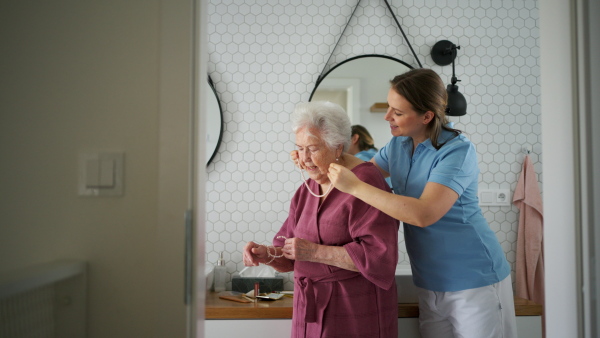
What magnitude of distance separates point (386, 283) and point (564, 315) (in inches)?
21.8

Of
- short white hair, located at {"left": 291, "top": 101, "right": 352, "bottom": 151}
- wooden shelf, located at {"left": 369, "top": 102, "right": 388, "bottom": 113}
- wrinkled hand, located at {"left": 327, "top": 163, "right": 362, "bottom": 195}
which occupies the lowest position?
wrinkled hand, located at {"left": 327, "top": 163, "right": 362, "bottom": 195}

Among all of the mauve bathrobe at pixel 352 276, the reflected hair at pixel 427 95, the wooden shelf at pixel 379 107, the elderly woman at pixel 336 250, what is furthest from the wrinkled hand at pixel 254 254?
the wooden shelf at pixel 379 107

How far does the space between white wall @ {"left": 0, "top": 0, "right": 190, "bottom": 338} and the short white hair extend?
73 centimetres

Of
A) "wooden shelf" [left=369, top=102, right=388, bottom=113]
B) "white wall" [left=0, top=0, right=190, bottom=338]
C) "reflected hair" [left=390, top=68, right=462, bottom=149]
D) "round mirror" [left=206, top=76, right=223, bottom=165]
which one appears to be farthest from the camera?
"wooden shelf" [left=369, top=102, right=388, bottom=113]

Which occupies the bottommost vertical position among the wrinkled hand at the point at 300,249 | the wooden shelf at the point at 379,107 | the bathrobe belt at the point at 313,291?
the bathrobe belt at the point at 313,291

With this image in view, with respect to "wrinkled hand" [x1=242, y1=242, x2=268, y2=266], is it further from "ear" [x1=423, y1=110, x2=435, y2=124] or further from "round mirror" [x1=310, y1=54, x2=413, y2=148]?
"round mirror" [x1=310, y1=54, x2=413, y2=148]

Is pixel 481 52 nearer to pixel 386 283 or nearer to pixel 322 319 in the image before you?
pixel 386 283

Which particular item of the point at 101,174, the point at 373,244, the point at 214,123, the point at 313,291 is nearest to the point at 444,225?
the point at 373,244

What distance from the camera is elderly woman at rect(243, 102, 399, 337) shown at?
1.40m

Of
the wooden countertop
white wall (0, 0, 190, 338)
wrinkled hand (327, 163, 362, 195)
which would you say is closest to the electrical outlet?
the wooden countertop

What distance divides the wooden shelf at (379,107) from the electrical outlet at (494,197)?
690 millimetres

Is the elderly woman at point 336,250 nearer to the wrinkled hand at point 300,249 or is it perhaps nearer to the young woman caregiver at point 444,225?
the wrinkled hand at point 300,249

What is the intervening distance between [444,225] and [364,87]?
1.15 meters

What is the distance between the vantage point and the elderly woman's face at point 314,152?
1.51 metres
